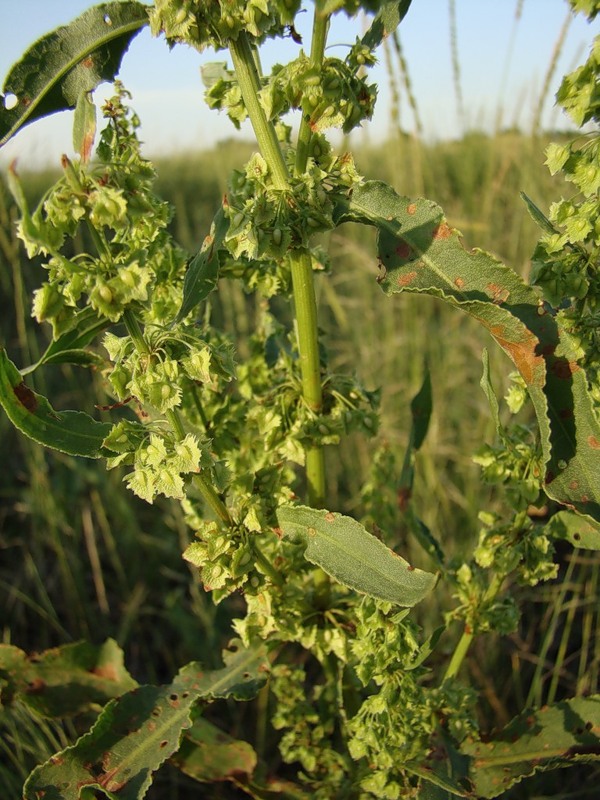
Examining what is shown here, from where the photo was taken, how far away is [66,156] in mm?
771

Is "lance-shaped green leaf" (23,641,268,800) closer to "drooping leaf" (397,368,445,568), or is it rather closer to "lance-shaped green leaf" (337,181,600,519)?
"drooping leaf" (397,368,445,568)

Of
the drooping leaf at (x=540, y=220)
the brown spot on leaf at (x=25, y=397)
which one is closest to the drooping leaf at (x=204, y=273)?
the brown spot on leaf at (x=25, y=397)

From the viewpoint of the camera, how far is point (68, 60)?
3.11ft

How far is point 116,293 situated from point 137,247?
0.11 m

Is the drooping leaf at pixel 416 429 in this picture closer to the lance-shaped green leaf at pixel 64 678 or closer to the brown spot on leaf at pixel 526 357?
the brown spot on leaf at pixel 526 357

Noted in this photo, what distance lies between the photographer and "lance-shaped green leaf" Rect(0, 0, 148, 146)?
0.94 metres

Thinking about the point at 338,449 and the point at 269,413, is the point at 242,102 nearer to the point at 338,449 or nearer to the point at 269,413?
the point at 269,413

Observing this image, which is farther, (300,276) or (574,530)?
(574,530)

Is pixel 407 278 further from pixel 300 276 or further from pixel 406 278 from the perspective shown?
pixel 300 276

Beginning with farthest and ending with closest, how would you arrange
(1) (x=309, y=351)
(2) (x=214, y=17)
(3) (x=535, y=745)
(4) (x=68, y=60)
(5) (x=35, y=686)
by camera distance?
1. (5) (x=35, y=686)
2. (3) (x=535, y=745)
3. (1) (x=309, y=351)
4. (4) (x=68, y=60)
5. (2) (x=214, y=17)

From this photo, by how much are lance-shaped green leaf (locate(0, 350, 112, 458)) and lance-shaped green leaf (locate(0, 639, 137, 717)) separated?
65cm

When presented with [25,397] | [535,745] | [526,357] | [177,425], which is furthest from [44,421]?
[535,745]

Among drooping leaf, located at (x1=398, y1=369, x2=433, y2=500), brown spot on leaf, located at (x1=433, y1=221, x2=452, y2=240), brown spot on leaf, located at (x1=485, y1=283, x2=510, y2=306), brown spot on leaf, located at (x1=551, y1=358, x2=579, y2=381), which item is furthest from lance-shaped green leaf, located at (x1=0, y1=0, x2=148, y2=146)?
drooping leaf, located at (x1=398, y1=369, x2=433, y2=500)

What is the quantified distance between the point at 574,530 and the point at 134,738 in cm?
79
